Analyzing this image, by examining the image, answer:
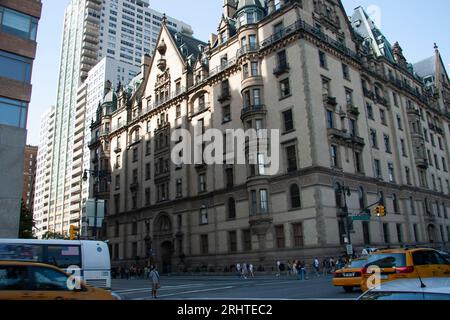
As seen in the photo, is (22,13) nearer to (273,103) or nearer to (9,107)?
(9,107)

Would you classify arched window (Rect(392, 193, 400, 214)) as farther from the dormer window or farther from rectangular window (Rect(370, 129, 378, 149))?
the dormer window

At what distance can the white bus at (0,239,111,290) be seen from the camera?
41.4ft

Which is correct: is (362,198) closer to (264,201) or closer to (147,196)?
(264,201)

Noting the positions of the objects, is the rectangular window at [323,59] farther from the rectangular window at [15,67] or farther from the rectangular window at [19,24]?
the rectangular window at [15,67]

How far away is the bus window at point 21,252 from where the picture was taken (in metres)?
12.1

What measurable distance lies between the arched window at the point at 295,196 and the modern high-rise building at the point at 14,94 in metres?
23.4

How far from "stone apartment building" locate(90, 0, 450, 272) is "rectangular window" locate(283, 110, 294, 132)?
0.15 m

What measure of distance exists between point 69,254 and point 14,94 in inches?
688

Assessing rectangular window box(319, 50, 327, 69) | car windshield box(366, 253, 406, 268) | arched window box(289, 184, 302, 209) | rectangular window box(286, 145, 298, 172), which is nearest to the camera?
car windshield box(366, 253, 406, 268)

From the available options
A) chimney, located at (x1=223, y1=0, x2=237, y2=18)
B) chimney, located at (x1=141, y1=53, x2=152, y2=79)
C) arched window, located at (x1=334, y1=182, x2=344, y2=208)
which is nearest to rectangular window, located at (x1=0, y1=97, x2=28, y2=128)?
arched window, located at (x1=334, y1=182, x2=344, y2=208)

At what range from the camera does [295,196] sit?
36.4m

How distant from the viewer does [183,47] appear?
184 ft

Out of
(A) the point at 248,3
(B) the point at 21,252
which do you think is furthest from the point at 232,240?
(B) the point at 21,252
